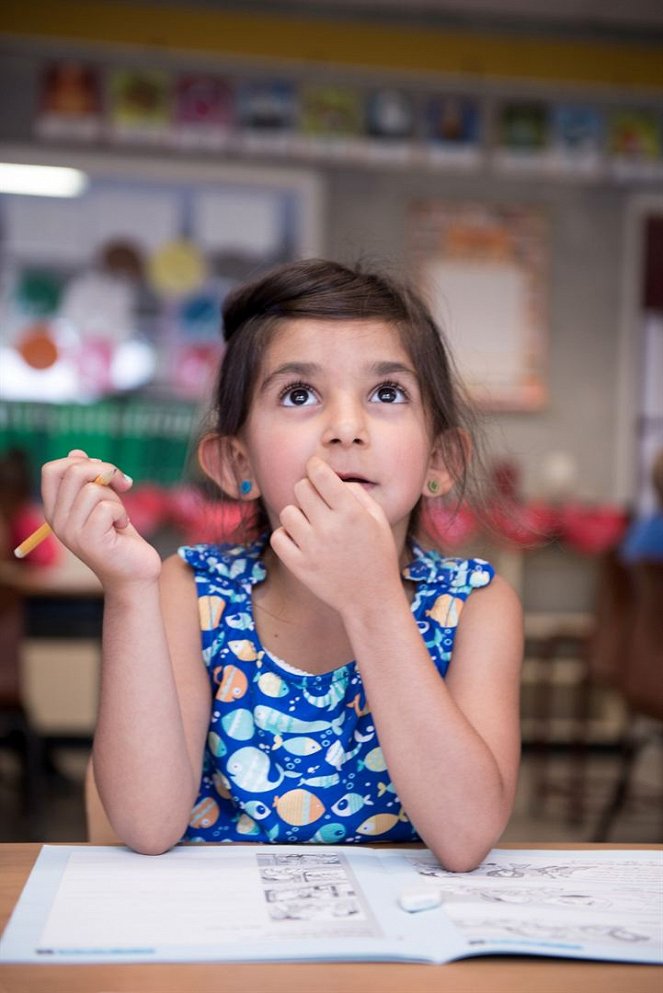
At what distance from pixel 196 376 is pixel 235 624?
452 cm

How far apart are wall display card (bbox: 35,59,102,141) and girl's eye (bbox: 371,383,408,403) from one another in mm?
4812

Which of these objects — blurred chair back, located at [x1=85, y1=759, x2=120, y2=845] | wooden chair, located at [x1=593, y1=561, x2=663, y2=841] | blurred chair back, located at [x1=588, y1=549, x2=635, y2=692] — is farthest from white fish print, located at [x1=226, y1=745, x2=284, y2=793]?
blurred chair back, located at [x1=588, y1=549, x2=635, y2=692]

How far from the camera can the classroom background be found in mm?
5445

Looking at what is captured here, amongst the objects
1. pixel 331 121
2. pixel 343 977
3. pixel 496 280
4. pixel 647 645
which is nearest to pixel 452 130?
pixel 331 121

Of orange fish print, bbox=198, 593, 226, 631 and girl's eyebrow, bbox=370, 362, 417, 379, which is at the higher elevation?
girl's eyebrow, bbox=370, 362, 417, 379

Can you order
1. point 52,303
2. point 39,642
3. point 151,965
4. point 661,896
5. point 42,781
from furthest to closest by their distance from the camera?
point 52,303 → point 39,642 → point 42,781 → point 661,896 → point 151,965

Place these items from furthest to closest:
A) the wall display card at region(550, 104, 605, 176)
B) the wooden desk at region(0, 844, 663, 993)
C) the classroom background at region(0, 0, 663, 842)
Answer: the wall display card at region(550, 104, 605, 176), the classroom background at region(0, 0, 663, 842), the wooden desk at region(0, 844, 663, 993)

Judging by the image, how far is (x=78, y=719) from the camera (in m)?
5.09

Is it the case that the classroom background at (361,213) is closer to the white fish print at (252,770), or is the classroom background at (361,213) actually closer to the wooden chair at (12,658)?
the wooden chair at (12,658)

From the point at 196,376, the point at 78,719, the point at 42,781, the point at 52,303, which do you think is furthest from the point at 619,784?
the point at 52,303

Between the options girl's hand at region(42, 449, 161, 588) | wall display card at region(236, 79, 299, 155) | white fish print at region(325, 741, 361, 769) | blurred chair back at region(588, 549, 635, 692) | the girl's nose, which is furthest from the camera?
wall display card at region(236, 79, 299, 155)

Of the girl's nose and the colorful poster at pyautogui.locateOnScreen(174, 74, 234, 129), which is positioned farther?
the colorful poster at pyautogui.locateOnScreen(174, 74, 234, 129)

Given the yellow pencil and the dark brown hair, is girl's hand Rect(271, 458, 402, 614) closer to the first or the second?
the yellow pencil

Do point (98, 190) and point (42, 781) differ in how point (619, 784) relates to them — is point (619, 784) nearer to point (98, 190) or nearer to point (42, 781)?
point (42, 781)
